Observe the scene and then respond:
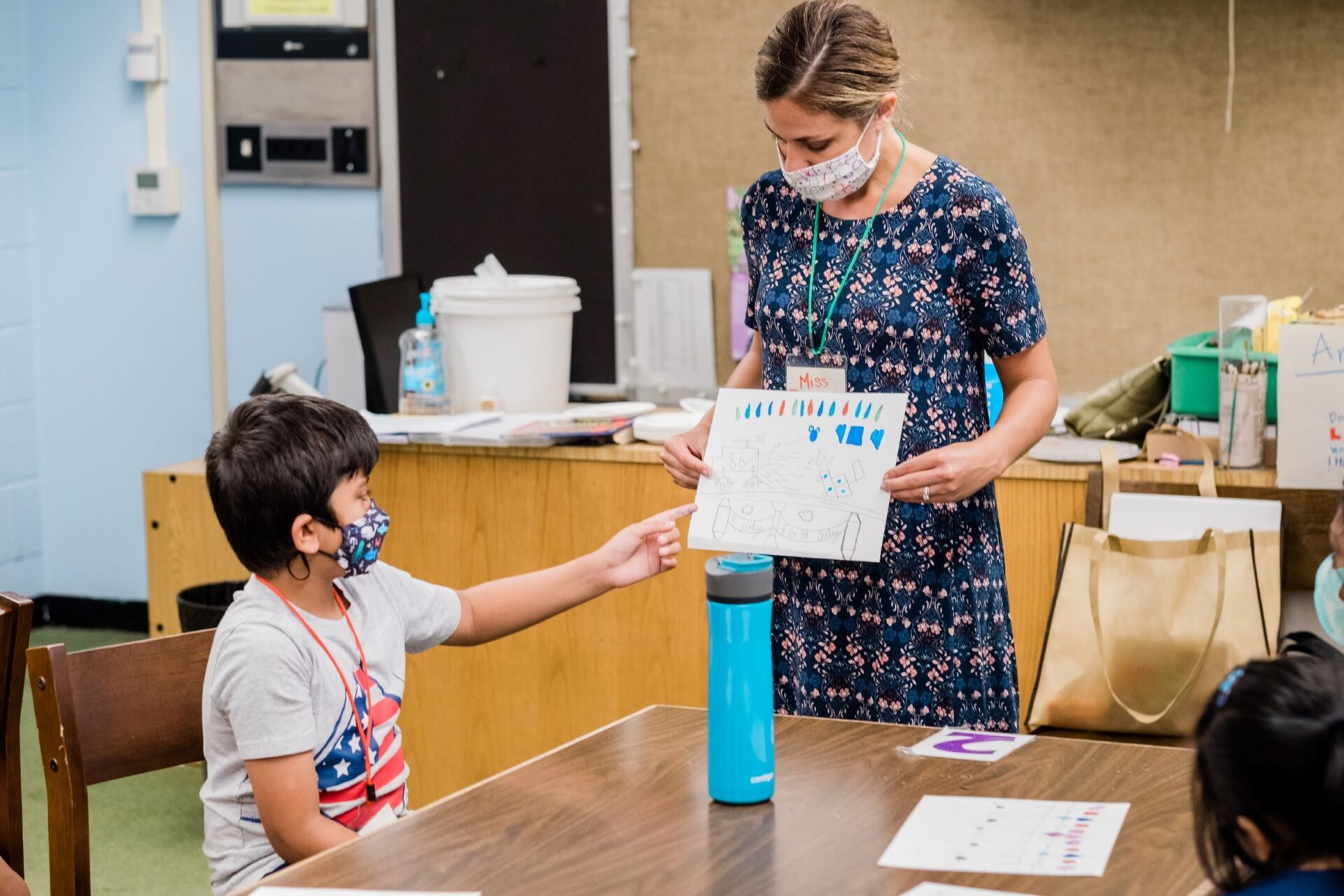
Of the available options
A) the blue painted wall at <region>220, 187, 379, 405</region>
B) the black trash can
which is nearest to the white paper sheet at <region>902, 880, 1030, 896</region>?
the black trash can

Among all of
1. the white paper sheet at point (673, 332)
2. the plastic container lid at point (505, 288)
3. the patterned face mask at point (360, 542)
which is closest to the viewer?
the patterned face mask at point (360, 542)

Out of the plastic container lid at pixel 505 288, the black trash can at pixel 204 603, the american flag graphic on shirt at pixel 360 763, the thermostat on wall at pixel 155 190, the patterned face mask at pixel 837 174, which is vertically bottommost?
the black trash can at pixel 204 603

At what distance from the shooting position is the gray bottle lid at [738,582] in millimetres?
1431

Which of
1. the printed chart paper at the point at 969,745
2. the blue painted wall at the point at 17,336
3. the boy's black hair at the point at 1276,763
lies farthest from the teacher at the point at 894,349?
the blue painted wall at the point at 17,336

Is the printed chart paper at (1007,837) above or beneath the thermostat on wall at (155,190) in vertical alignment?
beneath

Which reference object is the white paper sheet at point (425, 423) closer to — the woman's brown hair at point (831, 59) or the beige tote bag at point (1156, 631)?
the beige tote bag at point (1156, 631)

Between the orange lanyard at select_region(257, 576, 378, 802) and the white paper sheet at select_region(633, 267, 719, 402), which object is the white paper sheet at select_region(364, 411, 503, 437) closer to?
the white paper sheet at select_region(633, 267, 719, 402)

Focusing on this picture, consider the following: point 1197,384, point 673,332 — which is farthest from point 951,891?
point 673,332

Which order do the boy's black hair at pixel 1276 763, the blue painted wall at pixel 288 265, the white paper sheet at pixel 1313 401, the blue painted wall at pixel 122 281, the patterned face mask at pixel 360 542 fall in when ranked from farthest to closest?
the blue painted wall at pixel 122 281
the blue painted wall at pixel 288 265
the white paper sheet at pixel 1313 401
the patterned face mask at pixel 360 542
the boy's black hair at pixel 1276 763

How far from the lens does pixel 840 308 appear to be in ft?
6.43

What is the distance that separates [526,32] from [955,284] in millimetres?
2069

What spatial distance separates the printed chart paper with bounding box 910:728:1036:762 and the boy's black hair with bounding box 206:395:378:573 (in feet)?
2.23

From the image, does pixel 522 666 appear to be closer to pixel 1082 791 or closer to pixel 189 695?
pixel 189 695

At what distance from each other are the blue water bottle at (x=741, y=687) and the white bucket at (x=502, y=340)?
2.04 m
